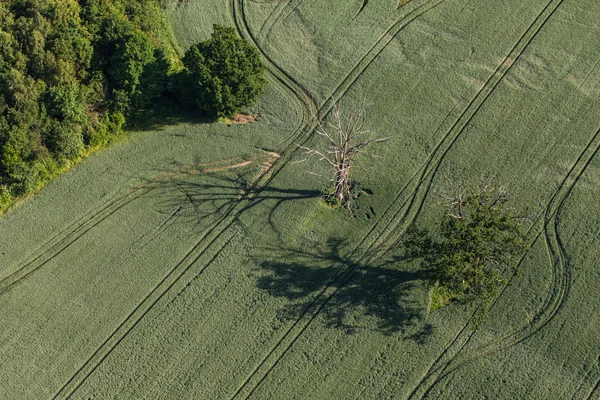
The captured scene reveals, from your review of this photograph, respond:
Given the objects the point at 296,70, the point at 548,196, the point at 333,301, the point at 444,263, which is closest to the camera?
the point at 444,263

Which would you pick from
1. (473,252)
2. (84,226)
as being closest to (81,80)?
(84,226)

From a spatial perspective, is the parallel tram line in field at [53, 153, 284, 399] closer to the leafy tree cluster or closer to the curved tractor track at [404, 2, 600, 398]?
the leafy tree cluster

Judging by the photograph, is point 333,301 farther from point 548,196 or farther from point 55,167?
point 55,167

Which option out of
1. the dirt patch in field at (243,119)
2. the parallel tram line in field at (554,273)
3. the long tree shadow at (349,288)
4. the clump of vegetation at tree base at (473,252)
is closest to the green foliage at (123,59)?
the dirt patch in field at (243,119)

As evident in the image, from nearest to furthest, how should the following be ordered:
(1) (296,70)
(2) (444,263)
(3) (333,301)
A: (2) (444,263)
(3) (333,301)
(1) (296,70)

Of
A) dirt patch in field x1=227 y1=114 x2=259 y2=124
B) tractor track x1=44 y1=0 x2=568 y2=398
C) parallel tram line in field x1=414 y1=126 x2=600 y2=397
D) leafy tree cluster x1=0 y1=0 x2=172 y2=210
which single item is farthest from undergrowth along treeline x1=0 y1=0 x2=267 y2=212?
parallel tram line in field x1=414 y1=126 x2=600 y2=397

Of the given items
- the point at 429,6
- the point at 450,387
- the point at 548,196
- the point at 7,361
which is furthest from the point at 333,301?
the point at 429,6
